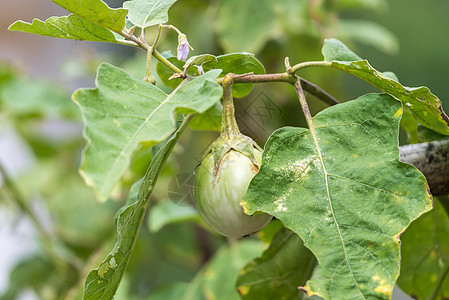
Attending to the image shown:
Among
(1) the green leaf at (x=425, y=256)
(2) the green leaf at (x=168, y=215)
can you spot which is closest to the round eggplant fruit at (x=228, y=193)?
(1) the green leaf at (x=425, y=256)

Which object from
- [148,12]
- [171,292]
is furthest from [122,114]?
[171,292]

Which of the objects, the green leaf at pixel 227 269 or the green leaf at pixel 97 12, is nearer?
the green leaf at pixel 97 12

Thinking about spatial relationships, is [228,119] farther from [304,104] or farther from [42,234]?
[42,234]

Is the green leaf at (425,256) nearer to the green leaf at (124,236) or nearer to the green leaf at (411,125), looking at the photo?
the green leaf at (411,125)

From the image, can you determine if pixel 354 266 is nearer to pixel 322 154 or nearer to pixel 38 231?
pixel 322 154

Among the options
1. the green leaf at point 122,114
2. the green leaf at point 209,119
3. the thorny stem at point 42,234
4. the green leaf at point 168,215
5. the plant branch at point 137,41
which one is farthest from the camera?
the thorny stem at point 42,234

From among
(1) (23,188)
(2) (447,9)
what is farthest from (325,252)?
(2) (447,9)

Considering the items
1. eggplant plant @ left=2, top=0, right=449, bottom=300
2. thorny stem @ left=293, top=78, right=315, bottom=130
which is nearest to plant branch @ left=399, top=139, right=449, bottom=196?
eggplant plant @ left=2, top=0, right=449, bottom=300
